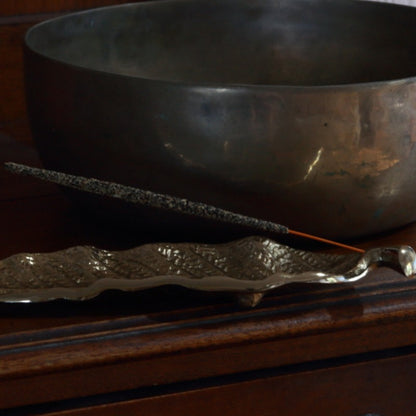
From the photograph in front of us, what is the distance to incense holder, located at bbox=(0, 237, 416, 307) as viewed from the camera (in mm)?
469

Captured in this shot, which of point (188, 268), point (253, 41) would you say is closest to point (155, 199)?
point (188, 268)

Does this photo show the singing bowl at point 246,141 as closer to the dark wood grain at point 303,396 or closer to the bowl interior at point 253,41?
the dark wood grain at point 303,396

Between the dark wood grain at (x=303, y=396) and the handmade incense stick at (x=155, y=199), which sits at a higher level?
the handmade incense stick at (x=155, y=199)

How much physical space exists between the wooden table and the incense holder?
13 millimetres

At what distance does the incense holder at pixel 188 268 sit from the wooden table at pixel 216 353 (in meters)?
0.01

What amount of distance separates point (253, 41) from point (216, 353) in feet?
1.40

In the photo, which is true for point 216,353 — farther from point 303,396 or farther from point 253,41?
point 253,41

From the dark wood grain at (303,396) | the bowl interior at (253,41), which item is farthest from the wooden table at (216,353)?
the bowl interior at (253,41)

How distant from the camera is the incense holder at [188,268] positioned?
469 mm

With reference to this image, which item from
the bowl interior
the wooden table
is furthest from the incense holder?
the bowl interior

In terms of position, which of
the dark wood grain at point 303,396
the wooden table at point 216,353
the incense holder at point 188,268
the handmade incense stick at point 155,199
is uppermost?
the handmade incense stick at point 155,199

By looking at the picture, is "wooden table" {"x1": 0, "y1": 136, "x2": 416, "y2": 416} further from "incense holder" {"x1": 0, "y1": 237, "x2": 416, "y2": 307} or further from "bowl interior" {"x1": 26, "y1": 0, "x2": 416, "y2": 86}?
"bowl interior" {"x1": 26, "y1": 0, "x2": 416, "y2": 86}

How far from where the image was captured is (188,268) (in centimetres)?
49

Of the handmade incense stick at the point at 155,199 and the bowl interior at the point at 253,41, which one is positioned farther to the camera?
the bowl interior at the point at 253,41
